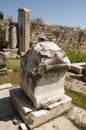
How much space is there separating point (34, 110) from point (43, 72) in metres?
0.71

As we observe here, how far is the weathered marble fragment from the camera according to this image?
10.0 feet

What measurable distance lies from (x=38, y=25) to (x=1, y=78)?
659cm

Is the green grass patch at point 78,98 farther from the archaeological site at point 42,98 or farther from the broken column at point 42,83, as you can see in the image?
the broken column at point 42,83

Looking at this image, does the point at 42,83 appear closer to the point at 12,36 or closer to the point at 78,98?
the point at 78,98

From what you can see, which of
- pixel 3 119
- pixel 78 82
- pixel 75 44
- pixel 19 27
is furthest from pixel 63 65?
pixel 75 44

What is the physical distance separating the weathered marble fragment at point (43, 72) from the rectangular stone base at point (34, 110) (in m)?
0.10

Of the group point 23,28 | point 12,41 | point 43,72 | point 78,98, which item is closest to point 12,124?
point 43,72

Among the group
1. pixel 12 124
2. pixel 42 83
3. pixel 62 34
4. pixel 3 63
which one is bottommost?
pixel 12 124

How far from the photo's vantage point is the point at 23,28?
33.0 feet

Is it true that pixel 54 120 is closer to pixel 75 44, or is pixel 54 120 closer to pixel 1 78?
pixel 1 78

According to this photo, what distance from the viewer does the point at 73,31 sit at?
Answer: 43.5 feet

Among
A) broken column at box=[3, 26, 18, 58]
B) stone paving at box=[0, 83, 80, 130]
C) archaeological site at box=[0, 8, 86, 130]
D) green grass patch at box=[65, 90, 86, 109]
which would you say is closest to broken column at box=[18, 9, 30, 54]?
broken column at box=[3, 26, 18, 58]

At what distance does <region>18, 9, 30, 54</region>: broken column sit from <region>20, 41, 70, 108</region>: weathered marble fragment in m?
6.81

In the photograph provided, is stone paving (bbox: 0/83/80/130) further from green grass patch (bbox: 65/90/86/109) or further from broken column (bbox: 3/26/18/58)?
broken column (bbox: 3/26/18/58)
